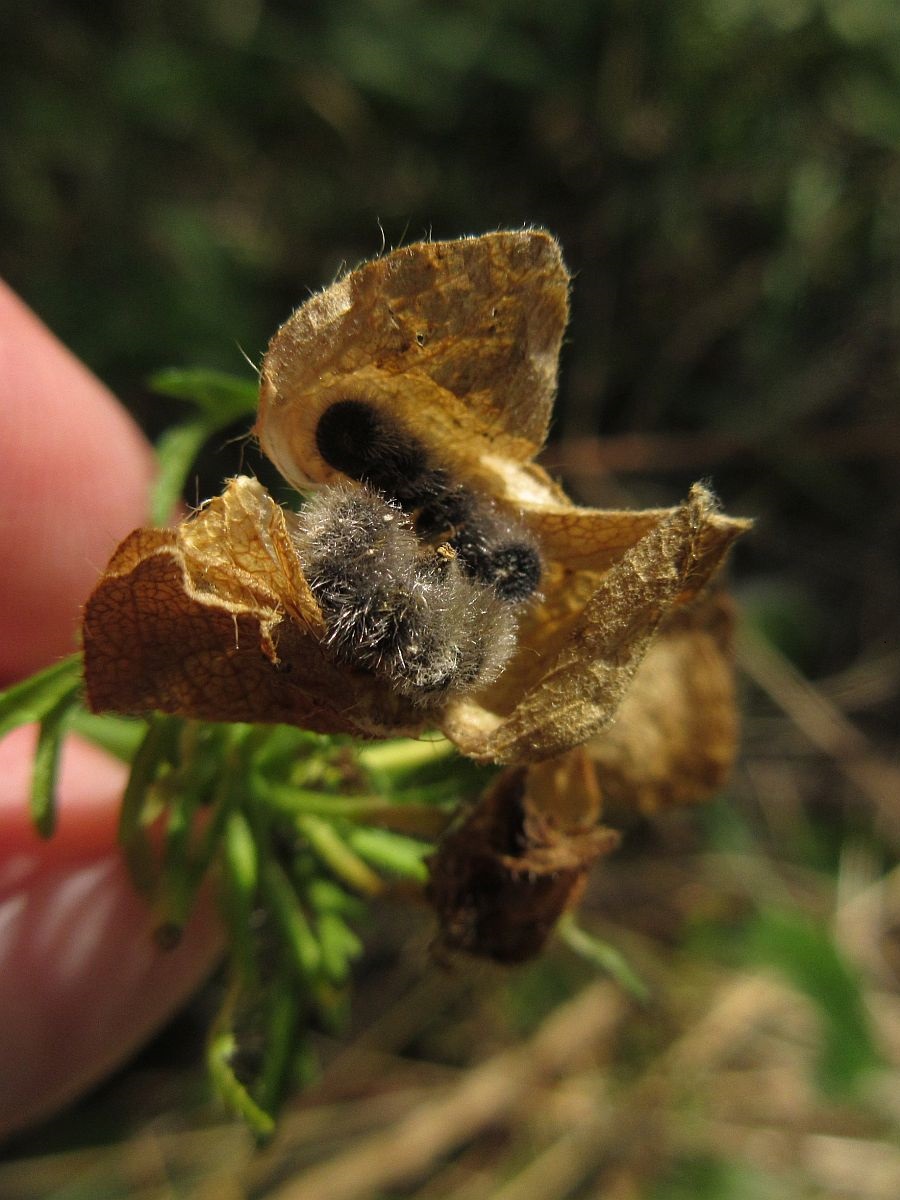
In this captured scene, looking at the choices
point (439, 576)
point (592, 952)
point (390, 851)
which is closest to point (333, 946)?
point (390, 851)

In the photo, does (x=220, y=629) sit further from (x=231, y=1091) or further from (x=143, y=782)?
(x=231, y=1091)

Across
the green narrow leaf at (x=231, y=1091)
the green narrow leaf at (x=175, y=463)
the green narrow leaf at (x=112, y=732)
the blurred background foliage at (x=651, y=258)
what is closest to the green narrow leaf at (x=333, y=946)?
the green narrow leaf at (x=231, y=1091)

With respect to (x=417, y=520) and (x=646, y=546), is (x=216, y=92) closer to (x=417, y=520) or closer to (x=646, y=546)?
(x=417, y=520)

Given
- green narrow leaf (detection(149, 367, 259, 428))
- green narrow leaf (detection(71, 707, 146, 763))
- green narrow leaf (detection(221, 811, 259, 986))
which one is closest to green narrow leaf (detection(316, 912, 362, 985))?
green narrow leaf (detection(221, 811, 259, 986))

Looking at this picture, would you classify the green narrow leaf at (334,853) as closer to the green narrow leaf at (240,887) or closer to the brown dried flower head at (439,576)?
the green narrow leaf at (240,887)

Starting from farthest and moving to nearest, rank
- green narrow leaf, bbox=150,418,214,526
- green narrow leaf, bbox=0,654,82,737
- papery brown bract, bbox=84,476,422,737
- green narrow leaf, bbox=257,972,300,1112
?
1. green narrow leaf, bbox=150,418,214,526
2. green narrow leaf, bbox=257,972,300,1112
3. green narrow leaf, bbox=0,654,82,737
4. papery brown bract, bbox=84,476,422,737

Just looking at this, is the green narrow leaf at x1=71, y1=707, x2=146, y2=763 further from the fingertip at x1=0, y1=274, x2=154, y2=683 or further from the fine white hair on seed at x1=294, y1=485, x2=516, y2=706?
the fine white hair on seed at x1=294, y1=485, x2=516, y2=706

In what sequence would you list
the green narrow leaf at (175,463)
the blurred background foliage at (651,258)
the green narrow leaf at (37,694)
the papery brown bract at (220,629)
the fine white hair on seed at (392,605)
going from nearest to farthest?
the papery brown bract at (220,629), the fine white hair on seed at (392,605), the green narrow leaf at (37,694), the green narrow leaf at (175,463), the blurred background foliage at (651,258)
